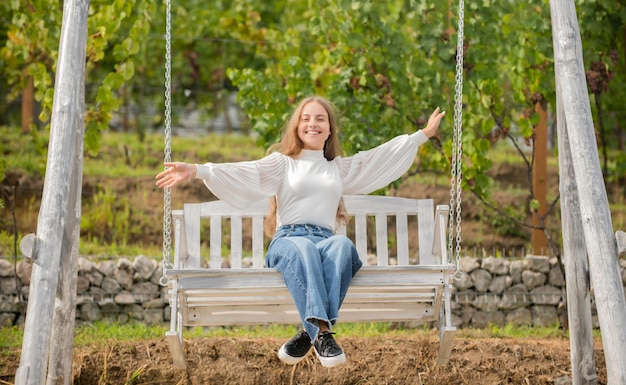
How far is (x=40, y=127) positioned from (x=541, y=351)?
22.6 ft

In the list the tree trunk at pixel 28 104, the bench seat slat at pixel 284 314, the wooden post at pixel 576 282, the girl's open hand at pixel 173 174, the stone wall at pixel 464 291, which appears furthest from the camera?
the tree trunk at pixel 28 104

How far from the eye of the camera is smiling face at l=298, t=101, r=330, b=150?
4758mm

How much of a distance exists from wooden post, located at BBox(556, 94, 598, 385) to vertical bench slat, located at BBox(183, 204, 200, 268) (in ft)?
6.04

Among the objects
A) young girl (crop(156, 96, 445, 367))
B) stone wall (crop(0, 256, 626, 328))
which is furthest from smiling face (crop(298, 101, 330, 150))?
stone wall (crop(0, 256, 626, 328))

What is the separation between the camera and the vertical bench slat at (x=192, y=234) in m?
4.94

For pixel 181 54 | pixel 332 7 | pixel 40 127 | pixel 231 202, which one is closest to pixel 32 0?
pixel 332 7

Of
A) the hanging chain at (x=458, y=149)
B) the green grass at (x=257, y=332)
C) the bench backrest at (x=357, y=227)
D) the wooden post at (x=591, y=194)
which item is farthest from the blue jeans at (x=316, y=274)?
the green grass at (x=257, y=332)

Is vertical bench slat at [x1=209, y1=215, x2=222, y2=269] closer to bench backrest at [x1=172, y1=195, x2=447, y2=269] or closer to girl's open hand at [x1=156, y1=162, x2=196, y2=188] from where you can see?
bench backrest at [x1=172, y1=195, x2=447, y2=269]

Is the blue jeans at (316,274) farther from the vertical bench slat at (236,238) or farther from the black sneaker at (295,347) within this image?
the vertical bench slat at (236,238)

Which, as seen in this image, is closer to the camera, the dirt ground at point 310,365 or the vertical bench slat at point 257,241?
the vertical bench slat at point 257,241

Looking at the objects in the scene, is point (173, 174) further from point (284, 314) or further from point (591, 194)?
point (591, 194)

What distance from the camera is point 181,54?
12750 mm

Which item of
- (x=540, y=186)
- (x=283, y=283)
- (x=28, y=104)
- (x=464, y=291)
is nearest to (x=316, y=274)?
(x=283, y=283)

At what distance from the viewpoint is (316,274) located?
4.14m
